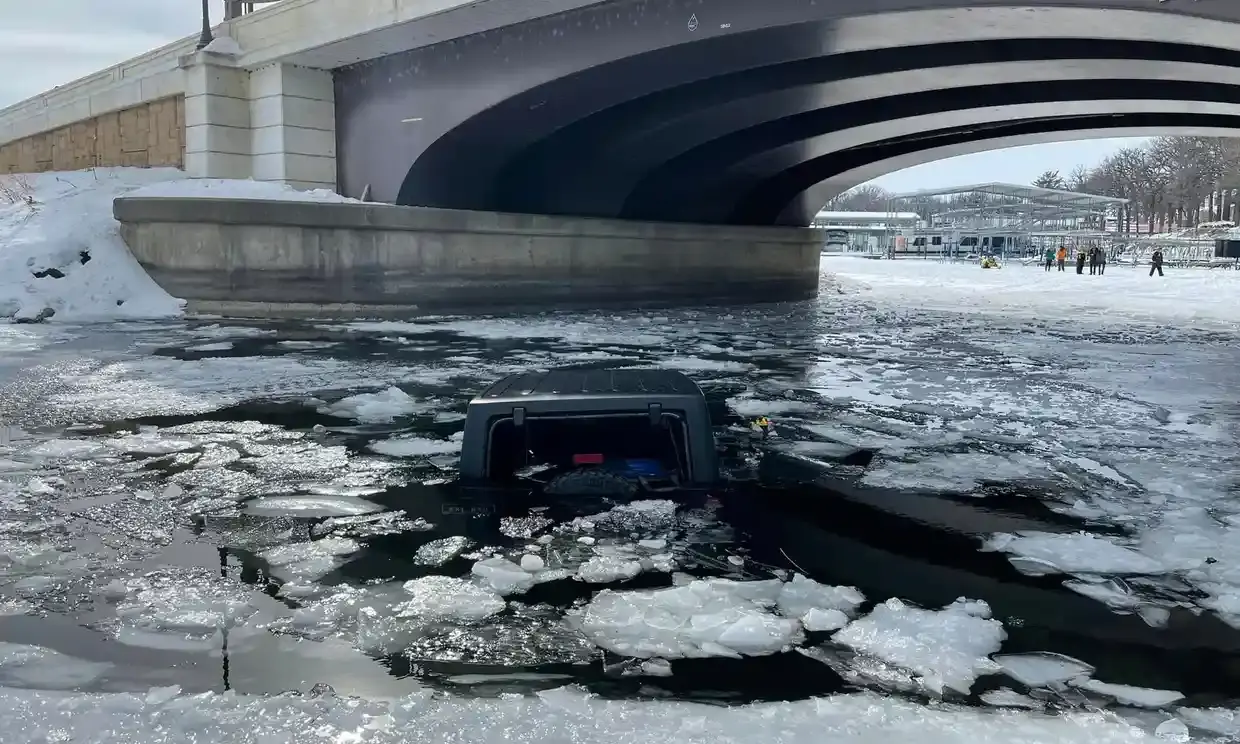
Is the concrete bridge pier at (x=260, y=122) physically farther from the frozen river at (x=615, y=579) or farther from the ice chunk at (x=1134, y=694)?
the ice chunk at (x=1134, y=694)

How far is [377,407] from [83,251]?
990cm

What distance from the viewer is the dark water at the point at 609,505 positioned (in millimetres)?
2473

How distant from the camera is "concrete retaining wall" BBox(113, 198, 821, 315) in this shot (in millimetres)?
13328

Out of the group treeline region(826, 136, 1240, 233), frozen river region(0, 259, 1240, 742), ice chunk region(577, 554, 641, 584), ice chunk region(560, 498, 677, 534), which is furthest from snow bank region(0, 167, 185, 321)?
treeline region(826, 136, 1240, 233)

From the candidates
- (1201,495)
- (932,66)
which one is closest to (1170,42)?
(932,66)

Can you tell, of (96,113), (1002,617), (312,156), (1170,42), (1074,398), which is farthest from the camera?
(96,113)

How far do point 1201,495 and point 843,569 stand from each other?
216cm

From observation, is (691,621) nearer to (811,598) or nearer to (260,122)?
(811,598)

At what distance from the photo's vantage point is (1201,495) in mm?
4152

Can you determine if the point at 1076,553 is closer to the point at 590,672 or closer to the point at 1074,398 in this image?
the point at 590,672

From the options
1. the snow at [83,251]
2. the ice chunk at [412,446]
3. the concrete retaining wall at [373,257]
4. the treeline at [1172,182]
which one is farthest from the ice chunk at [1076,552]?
the treeline at [1172,182]

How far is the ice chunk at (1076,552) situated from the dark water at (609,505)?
0.31 feet

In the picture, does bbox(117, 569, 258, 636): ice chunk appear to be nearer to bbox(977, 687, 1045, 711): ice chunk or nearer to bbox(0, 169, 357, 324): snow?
bbox(977, 687, 1045, 711): ice chunk

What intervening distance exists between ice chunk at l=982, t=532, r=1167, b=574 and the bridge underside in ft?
27.8
